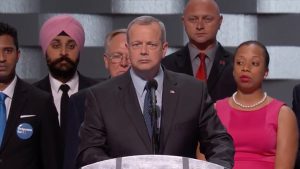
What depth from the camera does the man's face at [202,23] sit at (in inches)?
170

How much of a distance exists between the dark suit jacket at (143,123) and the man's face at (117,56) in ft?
3.18

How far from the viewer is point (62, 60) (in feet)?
13.7

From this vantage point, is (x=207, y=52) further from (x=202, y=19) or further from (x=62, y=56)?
(x=62, y=56)

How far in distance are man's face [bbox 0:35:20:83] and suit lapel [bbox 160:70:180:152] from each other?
40.0 inches

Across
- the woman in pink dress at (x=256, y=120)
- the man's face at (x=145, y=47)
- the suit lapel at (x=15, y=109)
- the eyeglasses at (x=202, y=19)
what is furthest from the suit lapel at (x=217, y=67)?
the man's face at (x=145, y=47)

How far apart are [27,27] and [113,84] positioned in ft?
6.87

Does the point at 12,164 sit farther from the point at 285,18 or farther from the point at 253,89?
the point at 285,18

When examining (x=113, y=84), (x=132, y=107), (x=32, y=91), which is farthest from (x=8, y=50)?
(x=132, y=107)

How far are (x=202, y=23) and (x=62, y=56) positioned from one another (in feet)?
2.32

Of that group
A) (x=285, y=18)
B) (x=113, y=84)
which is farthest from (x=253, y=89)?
(x=285, y=18)

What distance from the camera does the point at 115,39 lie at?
13.8 feet

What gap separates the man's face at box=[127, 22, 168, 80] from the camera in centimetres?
299

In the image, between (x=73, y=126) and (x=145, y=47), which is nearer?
(x=145, y=47)

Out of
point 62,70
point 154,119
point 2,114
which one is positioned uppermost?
point 154,119
